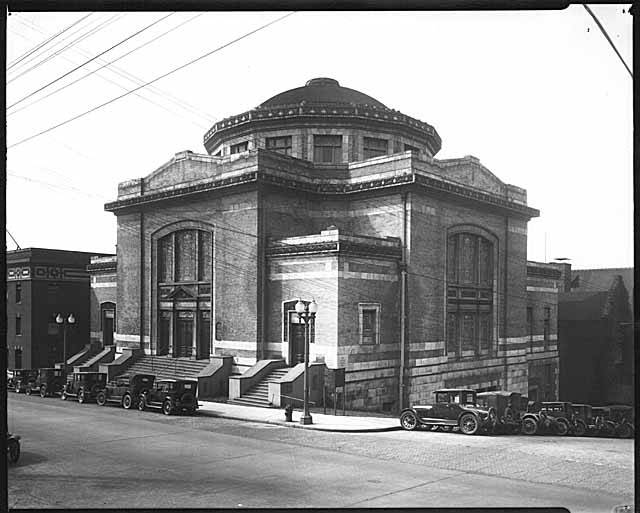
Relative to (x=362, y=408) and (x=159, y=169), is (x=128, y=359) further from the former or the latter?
(x=362, y=408)

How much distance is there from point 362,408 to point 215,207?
3688mm

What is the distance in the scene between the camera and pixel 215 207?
9.38 metres

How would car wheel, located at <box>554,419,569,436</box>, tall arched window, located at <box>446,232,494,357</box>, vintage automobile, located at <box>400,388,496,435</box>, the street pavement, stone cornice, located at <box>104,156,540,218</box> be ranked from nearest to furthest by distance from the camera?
1. the street pavement
2. car wheel, located at <box>554,419,569,436</box>
3. vintage automobile, located at <box>400,388,496,435</box>
4. stone cornice, located at <box>104,156,540,218</box>
5. tall arched window, located at <box>446,232,494,357</box>

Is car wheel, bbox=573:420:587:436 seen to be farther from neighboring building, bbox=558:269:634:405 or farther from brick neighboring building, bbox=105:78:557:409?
brick neighboring building, bbox=105:78:557:409

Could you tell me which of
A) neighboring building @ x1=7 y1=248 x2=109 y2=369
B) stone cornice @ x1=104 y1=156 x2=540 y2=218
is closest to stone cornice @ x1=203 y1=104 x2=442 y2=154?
stone cornice @ x1=104 y1=156 x2=540 y2=218

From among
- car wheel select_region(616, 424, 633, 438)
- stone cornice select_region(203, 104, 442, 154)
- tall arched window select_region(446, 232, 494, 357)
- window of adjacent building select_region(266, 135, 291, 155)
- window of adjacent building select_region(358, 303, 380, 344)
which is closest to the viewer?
car wheel select_region(616, 424, 633, 438)

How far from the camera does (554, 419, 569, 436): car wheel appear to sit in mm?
7852

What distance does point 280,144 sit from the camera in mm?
9898

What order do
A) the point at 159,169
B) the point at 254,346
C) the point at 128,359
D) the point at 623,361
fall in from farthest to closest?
the point at 254,346
the point at 128,359
the point at 159,169
the point at 623,361

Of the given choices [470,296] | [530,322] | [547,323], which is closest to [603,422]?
[547,323]

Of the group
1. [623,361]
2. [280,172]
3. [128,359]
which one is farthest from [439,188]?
[128,359]

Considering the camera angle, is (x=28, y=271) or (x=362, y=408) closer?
(x=28, y=271)

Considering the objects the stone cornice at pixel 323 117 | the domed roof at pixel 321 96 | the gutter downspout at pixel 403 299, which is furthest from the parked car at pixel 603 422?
the domed roof at pixel 321 96

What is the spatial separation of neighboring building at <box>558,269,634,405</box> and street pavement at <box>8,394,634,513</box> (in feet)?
2.25
